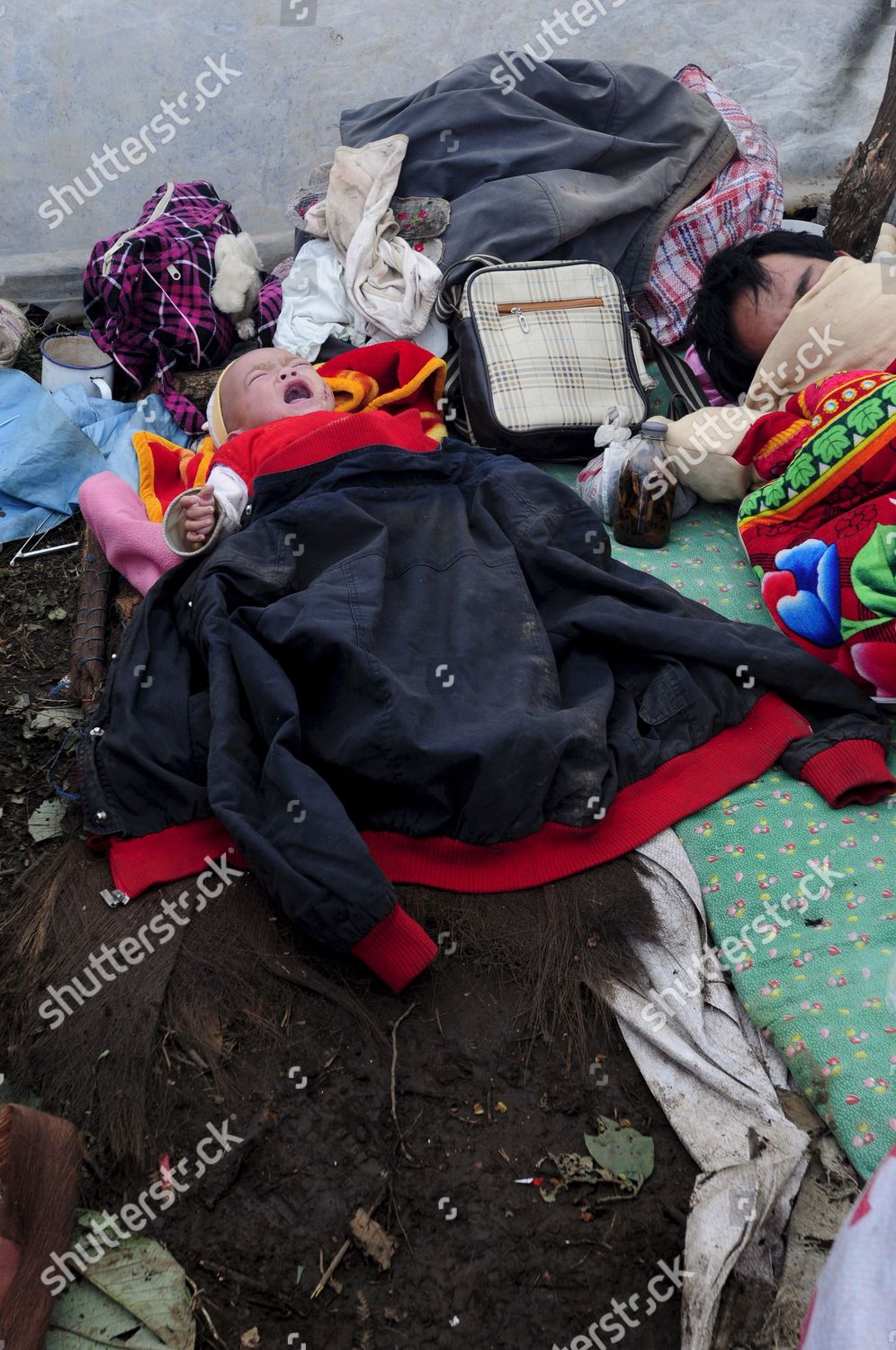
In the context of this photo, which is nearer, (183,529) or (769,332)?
(183,529)

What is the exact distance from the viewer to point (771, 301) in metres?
3.04

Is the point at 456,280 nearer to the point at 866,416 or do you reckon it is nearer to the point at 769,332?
the point at 769,332

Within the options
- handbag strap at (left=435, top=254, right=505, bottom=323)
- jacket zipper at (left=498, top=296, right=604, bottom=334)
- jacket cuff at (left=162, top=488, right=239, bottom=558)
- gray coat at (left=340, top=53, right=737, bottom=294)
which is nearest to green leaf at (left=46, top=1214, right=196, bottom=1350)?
jacket cuff at (left=162, top=488, right=239, bottom=558)

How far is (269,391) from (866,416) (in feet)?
5.23

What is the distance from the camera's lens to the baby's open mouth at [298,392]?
9.73 feet

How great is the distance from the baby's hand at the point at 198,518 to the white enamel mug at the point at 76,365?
1.37 metres

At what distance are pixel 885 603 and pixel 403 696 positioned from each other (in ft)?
3.21

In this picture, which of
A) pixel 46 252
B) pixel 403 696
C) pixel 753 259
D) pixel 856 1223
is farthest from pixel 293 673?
pixel 46 252

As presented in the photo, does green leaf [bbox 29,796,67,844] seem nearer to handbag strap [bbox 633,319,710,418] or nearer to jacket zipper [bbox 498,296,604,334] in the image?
jacket zipper [bbox 498,296,604,334]

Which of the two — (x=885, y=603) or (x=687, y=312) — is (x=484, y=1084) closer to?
(x=885, y=603)

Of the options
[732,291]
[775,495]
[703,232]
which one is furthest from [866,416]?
[703,232]

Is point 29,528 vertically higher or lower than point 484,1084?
higher

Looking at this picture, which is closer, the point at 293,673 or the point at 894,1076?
the point at 894,1076

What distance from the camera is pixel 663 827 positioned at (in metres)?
2.02
